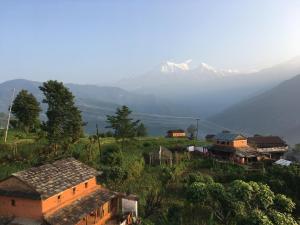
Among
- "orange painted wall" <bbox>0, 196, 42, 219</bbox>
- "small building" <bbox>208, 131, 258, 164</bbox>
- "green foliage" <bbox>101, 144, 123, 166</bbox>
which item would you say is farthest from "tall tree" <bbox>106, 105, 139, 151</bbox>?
"orange painted wall" <bbox>0, 196, 42, 219</bbox>

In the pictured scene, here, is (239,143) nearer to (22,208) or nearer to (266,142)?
(266,142)

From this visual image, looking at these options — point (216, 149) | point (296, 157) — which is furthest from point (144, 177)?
point (296, 157)

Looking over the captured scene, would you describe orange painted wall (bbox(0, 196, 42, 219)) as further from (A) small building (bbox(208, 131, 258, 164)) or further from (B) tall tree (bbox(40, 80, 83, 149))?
(A) small building (bbox(208, 131, 258, 164))

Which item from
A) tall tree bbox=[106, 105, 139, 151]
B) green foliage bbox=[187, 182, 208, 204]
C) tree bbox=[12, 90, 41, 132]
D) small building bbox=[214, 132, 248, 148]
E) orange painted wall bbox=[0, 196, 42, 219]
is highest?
tree bbox=[12, 90, 41, 132]

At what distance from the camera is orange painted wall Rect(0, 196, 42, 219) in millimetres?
25859

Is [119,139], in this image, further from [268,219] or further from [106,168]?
[268,219]

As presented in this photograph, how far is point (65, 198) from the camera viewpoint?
93.2ft

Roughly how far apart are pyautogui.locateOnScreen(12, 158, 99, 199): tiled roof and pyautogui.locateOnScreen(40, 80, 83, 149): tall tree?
13.7m

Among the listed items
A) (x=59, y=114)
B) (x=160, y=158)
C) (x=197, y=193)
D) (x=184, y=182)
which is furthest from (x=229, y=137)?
(x=59, y=114)

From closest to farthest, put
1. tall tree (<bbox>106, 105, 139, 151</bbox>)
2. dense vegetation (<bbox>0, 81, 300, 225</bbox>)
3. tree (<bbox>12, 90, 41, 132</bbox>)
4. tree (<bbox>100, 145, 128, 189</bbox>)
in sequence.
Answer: dense vegetation (<bbox>0, 81, 300, 225</bbox>) → tree (<bbox>100, 145, 128, 189</bbox>) → tree (<bbox>12, 90, 41, 132</bbox>) → tall tree (<bbox>106, 105, 139, 151</bbox>)

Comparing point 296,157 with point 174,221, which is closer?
point 174,221

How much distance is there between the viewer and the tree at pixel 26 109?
54.4m

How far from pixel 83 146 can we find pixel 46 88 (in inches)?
445

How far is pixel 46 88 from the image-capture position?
45.3 meters
